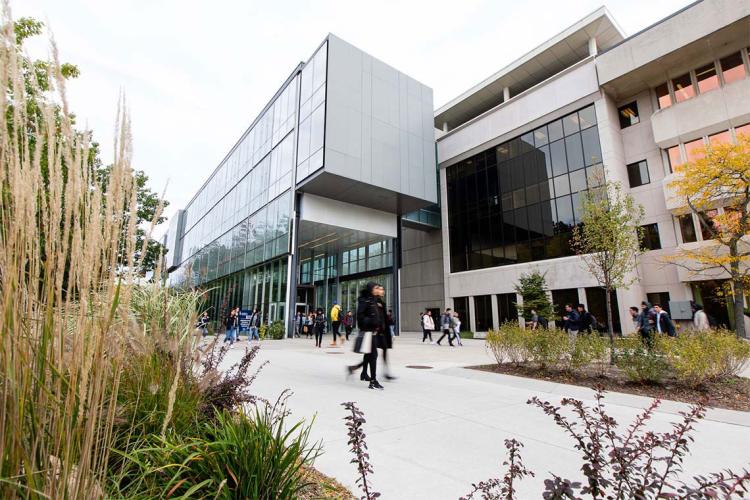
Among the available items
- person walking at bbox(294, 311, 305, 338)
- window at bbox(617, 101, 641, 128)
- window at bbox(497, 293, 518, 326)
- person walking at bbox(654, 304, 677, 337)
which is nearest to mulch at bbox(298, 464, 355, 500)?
person walking at bbox(654, 304, 677, 337)

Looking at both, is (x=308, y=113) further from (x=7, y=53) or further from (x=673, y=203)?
(x=7, y=53)

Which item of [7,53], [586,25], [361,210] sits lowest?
[7,53]

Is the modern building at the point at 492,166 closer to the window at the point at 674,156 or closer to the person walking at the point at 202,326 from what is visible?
the window at the point at 674,156

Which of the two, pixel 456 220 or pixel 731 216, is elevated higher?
pixel 456 220

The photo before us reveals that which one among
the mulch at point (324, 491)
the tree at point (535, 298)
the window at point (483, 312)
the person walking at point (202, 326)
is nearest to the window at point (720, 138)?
the tree at point (535, 298)

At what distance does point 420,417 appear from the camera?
439cm

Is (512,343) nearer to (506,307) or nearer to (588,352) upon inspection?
(588,352)

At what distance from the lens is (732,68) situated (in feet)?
62.2

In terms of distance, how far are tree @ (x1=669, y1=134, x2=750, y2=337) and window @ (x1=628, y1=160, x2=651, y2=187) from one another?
280cm

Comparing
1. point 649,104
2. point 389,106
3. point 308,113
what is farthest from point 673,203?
point 308,113

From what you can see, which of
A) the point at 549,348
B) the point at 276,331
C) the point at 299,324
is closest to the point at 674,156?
the point at 549,348

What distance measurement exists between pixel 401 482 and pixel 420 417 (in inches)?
70.7

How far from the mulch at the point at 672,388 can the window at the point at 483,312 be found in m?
18.5

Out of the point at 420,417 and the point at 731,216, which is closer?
the point at 420,417
